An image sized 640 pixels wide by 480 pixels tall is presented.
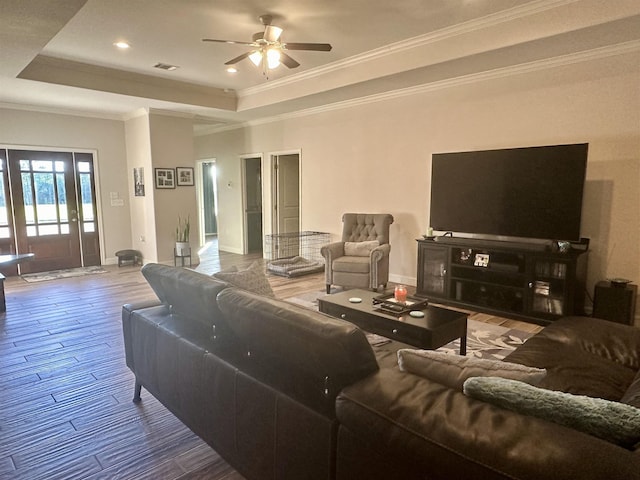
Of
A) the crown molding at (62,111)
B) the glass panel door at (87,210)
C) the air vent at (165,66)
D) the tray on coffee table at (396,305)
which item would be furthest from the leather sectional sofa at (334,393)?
the crown molding at (62,111)

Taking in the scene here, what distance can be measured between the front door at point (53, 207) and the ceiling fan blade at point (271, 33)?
4869 millimetres

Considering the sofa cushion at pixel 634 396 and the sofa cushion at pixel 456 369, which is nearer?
the sofa cushion at pixel 456 369

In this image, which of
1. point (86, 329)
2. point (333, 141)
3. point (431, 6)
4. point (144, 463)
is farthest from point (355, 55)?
point (144, 463)

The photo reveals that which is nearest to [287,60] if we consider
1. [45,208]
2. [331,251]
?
[331,251]

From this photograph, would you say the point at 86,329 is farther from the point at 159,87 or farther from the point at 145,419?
the point at 159,87

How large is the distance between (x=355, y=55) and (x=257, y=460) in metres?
4.44

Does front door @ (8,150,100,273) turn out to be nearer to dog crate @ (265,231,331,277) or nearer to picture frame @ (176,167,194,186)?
picture frame @ (176,167,194,186)

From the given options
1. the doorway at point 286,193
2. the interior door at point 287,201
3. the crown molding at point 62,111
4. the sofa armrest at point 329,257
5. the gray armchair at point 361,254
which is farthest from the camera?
the doorway at point 286,193

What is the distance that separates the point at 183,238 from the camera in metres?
7.07

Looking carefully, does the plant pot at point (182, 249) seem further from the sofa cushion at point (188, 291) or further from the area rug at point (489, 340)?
the sofa cushion at point (188, 291)

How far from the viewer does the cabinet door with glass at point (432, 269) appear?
468 centimetres

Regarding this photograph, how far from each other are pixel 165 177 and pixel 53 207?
1931 mm

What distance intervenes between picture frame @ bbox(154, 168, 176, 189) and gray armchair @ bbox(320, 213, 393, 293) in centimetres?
326

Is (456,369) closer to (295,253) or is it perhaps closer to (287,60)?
(287,60)
